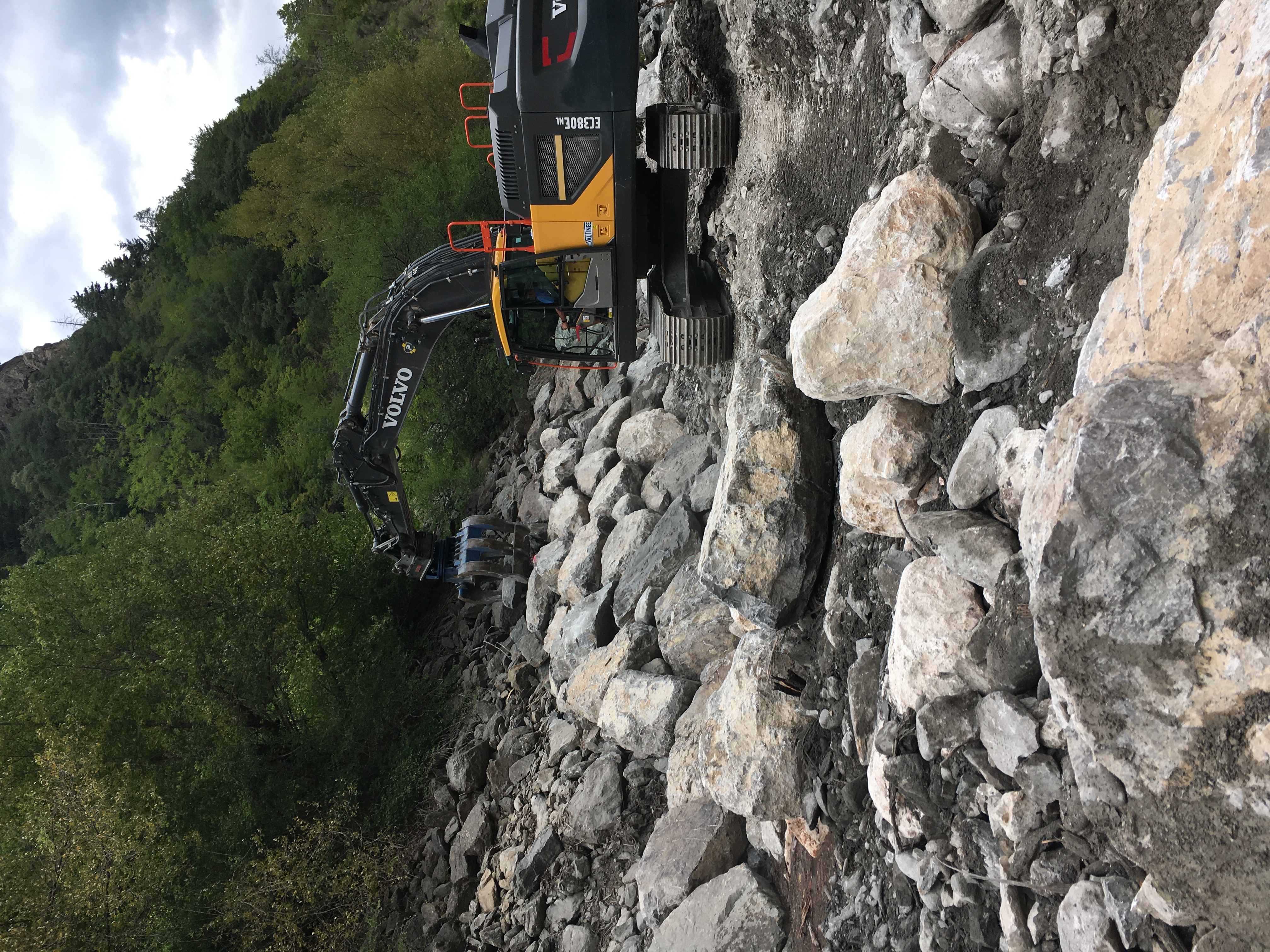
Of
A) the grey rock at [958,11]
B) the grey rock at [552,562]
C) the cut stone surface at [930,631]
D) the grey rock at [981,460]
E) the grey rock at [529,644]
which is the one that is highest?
the grey rock at [958,11]

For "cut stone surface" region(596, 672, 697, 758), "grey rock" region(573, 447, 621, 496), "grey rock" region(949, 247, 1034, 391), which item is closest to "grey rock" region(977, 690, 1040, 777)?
"grey rock" region(949, 247, 1034, 391)

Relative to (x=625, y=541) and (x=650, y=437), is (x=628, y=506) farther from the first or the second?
(x=650, y=437)

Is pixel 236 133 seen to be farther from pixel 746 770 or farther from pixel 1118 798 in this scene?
pixel 1118 798

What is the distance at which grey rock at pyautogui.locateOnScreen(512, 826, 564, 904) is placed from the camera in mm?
6512

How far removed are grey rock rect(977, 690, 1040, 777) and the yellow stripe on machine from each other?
15.2 feet

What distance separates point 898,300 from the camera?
3.62 metres

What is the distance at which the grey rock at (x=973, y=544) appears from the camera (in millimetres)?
2902

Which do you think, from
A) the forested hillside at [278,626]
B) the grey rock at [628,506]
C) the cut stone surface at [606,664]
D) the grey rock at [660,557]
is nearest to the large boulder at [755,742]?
the cut stone surface at [606,664]

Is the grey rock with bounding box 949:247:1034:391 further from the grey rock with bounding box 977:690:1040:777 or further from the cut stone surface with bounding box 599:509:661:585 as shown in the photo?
the cut stone surface with bounding box 599:509:661:585

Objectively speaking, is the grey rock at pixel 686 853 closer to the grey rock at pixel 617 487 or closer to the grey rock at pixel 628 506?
the grey rock at pixel 628 506

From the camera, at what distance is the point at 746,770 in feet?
15.0

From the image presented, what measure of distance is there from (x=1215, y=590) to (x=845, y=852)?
2.64m

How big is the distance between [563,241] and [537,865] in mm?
5302

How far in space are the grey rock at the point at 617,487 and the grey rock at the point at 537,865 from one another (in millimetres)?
3324
